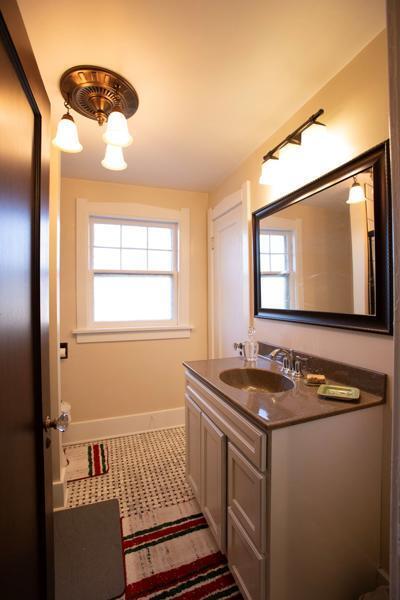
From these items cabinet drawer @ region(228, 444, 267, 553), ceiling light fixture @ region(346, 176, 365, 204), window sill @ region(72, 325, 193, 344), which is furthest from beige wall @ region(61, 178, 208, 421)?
ceiling light fixture @ region(346, 176, 365, 204)

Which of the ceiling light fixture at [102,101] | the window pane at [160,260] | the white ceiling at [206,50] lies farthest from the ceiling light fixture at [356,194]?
the window pane at [160,260]

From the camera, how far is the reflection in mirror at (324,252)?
3.97ft

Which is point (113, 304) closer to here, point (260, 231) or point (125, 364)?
point (125, 364)

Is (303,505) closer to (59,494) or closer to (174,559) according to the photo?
(174,559)

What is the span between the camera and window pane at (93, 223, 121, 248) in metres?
2.58

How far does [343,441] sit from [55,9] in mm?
2025

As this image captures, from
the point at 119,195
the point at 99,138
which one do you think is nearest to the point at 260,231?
the point at 99,138

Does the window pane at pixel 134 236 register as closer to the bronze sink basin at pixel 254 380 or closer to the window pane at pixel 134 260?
the window pane at pixel 134 260

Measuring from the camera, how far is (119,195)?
259cm

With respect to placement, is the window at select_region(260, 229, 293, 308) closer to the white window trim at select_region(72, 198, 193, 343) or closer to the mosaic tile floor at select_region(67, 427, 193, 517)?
the white window trim at select_region(72, 198, 193, 343)

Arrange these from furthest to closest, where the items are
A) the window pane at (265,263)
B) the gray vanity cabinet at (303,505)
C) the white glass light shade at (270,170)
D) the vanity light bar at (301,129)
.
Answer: the window pane at (265,263) → the white glass light shade at (270,170) → the vanity light bar at (301,129) → the gray vanity cabinet at (303,505)

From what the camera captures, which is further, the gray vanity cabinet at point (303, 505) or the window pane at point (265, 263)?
the window pane at point (265, 263)

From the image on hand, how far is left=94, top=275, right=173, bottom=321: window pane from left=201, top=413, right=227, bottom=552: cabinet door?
1.48 metres

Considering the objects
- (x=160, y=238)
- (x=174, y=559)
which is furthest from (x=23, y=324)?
(x=160, y=238)
